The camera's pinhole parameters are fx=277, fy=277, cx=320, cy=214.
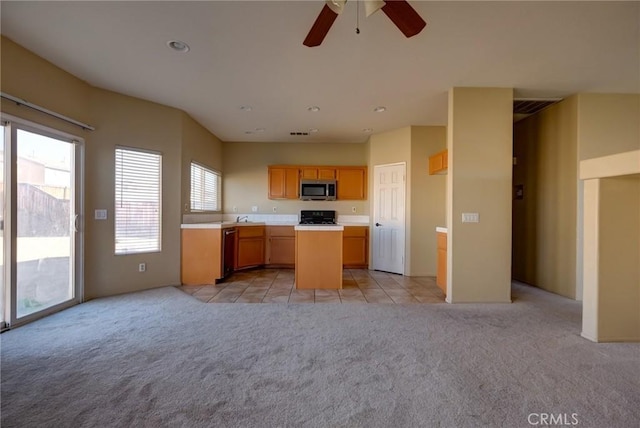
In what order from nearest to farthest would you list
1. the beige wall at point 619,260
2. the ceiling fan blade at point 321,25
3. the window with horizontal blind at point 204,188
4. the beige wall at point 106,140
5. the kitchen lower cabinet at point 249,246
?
1. the ceiling fan blade at point 321,25
2. the beige wall at point 619,260
3. the beige wall at point 106,140
4. the window with horizontal blind at point 204,188
5. the kitchen lower cabinet at point 249,246

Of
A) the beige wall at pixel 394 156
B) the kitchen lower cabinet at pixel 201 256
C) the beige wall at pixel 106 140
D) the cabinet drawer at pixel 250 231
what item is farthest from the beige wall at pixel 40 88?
the beige wall at pixel 394 156

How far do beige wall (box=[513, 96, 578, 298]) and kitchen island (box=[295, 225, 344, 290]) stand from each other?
3112 millimetres

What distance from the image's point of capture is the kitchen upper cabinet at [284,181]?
620 centimetres

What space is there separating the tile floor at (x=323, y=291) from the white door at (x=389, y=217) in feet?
1.33

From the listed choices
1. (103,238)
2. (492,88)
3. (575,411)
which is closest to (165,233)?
(103,238)

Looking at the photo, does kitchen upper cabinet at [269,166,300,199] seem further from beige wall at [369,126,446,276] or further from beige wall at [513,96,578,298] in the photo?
beige wall at [513,96,578,298]

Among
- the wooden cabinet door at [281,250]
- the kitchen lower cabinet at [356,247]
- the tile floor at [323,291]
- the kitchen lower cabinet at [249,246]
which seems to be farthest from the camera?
the wooden cabinet door at [281,250]

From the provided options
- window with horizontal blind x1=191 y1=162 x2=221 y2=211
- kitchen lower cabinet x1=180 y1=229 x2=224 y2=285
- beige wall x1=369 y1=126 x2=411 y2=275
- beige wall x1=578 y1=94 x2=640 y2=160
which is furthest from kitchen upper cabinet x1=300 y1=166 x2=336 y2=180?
beige wall x1=578 y1=94 x2=640 y2=160

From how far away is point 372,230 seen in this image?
571 cm

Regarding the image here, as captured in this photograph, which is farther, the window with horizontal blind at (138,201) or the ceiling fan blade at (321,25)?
the window with horizontal blind at (138,201)

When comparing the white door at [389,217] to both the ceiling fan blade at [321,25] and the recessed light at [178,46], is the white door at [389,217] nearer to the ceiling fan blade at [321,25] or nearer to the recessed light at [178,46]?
the ceiling fan blade at [321,25]

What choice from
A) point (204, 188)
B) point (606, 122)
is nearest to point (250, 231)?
point (204, 188)

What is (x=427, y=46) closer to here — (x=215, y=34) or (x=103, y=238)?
(x=215, y=34)

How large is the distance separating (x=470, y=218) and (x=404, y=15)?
8.77 feet
